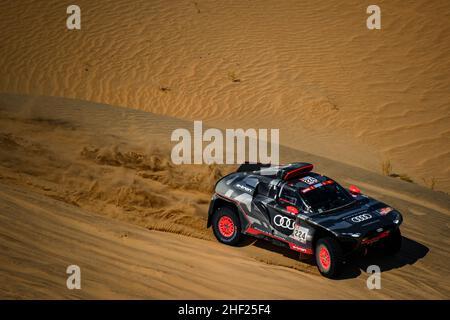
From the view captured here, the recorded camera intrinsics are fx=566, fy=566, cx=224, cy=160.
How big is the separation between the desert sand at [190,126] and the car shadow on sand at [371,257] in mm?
42

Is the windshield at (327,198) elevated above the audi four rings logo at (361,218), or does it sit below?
above

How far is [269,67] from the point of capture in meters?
21.3

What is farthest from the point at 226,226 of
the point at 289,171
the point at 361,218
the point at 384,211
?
the point at 384,211

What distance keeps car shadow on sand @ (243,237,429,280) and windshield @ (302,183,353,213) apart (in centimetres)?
92

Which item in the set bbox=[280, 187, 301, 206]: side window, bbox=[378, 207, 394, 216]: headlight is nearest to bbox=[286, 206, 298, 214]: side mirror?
bbox=[280, 187, 301, 206]: side window

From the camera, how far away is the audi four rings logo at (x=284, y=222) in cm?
922

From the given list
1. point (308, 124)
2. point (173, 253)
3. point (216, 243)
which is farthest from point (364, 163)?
point (173, 253)

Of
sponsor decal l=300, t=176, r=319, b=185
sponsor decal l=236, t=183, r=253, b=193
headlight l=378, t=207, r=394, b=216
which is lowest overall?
headlight l=378, t=207, r=394, b=216

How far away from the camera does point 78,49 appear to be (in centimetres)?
2192

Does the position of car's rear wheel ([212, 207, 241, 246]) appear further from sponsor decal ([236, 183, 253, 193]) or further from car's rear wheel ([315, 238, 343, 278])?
car's rear wheel ([315, 238, 343, 278])

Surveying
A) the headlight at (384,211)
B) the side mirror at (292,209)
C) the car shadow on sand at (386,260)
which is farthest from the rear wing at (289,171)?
the car shadow on sand at (386,260)

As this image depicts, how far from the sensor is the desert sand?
8297 millimetres

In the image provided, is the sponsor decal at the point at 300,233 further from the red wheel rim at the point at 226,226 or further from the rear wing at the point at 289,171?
the red wheel rim at the point at 226,226

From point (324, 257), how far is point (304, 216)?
0.73 meters
